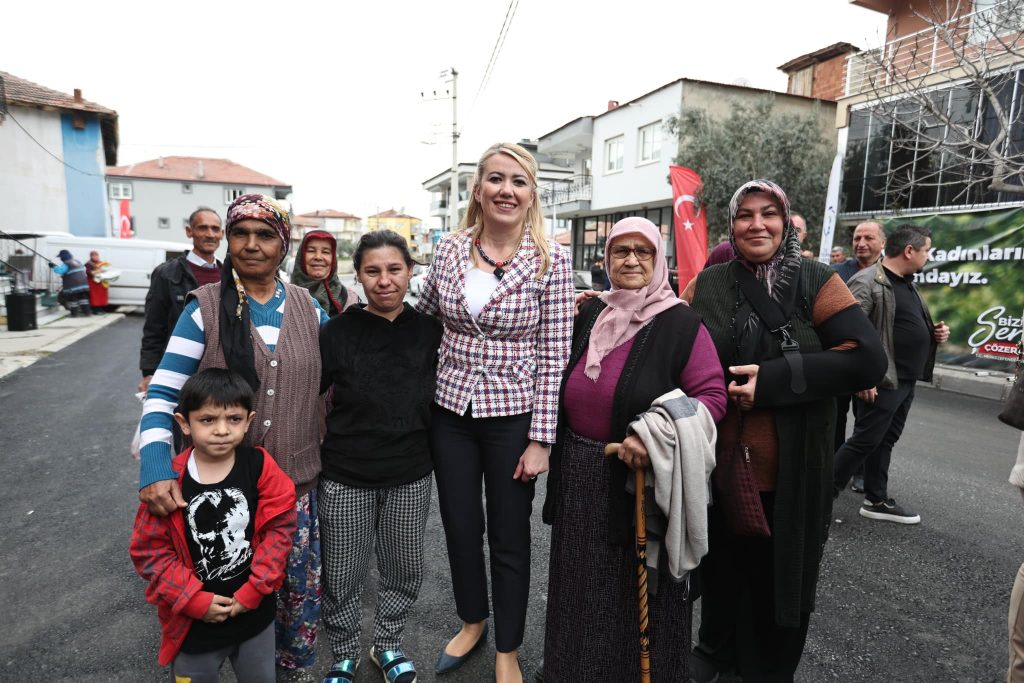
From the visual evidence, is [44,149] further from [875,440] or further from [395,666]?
[875,440]

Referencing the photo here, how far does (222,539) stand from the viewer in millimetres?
1921

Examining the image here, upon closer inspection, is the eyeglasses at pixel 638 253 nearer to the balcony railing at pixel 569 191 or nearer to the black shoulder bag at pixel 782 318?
the black shoulder bag at pixel 782 318

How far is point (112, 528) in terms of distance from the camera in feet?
12.6

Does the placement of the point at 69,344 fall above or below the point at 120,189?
below

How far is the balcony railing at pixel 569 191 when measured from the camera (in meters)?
24.3

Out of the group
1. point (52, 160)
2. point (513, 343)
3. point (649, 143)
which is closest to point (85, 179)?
point (52, 160)

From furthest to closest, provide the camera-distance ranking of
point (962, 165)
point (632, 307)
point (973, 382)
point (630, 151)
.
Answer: point (630, 151)
point (962, 165)
point (973, 382)
point (632, 307)

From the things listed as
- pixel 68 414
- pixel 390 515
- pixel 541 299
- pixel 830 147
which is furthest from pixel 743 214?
pixel 830 147

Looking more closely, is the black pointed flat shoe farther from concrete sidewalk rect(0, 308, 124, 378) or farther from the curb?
concrete sidewalk rect(0, 308, 124, 378)

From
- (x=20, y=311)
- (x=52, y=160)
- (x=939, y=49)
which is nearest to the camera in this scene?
(x=20, y=311)

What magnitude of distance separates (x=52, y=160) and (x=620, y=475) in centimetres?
2796

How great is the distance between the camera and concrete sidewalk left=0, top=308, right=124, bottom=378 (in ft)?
30.8

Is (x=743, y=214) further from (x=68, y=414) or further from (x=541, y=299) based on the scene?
(x=68, y=414)

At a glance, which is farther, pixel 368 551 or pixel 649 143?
pixel 649 143
